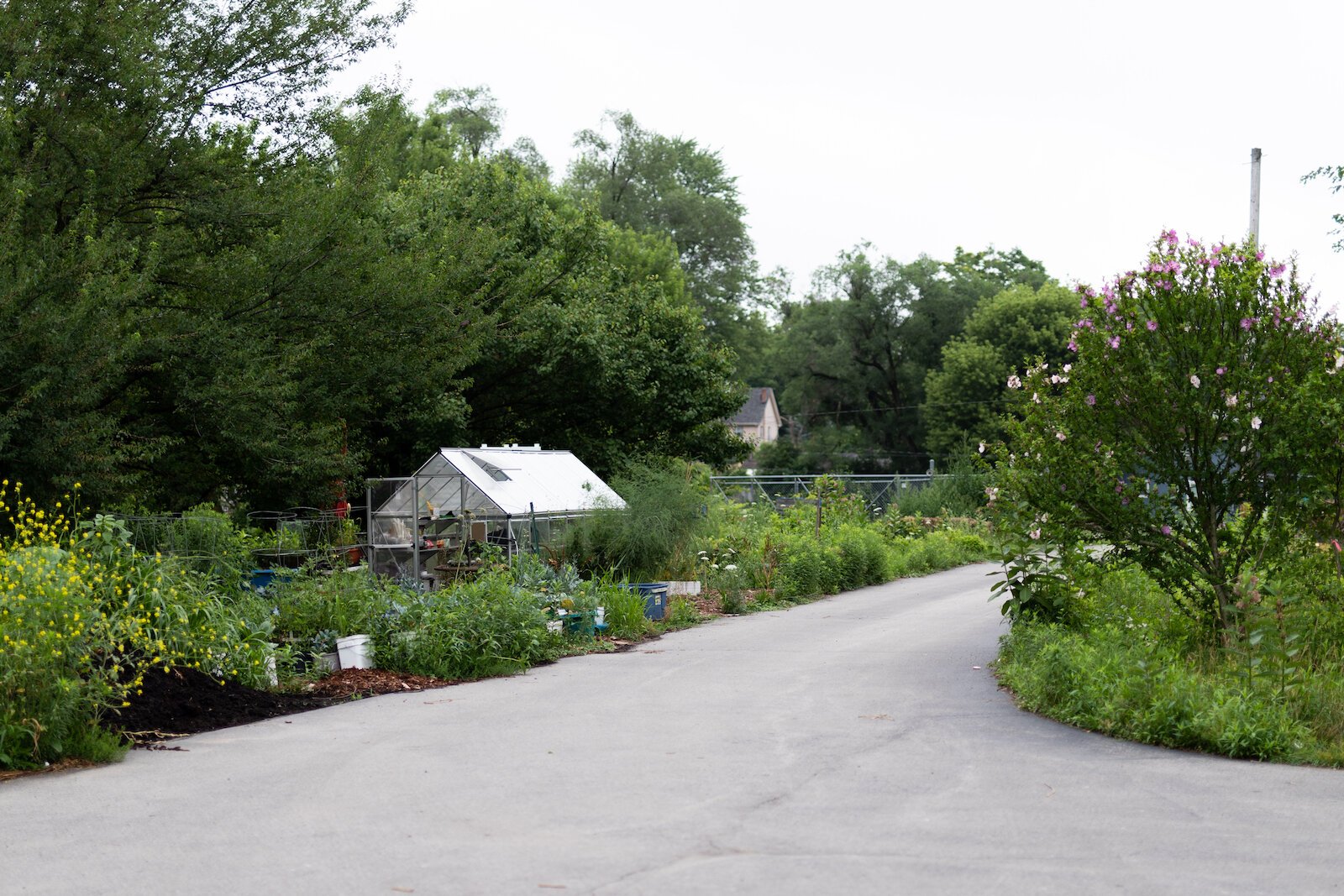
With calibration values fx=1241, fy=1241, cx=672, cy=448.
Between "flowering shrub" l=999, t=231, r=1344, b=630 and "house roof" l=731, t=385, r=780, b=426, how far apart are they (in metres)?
91.1

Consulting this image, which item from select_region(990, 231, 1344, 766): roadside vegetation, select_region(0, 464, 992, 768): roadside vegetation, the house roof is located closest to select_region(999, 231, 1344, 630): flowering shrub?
select_region(990, 231, 1344, 766): roadside vegetation

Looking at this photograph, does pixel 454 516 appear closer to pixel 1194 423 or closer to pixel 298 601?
pixel 298 601

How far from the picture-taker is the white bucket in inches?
459

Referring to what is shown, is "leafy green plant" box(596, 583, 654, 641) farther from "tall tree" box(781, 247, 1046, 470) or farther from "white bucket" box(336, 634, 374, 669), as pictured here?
"tall tree" box(781, 247, 1046, 470)

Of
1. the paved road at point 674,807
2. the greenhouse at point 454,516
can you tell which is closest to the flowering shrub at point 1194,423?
the paved road at point 674,807

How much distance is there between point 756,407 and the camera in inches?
Answer: 4210

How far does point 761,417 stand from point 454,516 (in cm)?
9001

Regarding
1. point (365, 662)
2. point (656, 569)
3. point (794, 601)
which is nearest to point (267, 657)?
point (365, 662)

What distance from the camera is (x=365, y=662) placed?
38.7ft

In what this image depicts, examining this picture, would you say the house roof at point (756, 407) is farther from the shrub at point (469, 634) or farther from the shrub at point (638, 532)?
the shrub at point (469, 634)

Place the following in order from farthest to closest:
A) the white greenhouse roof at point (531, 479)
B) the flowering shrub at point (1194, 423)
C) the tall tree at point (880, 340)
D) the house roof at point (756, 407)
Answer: the house roof at point (756, 407)
the tall tree at point (880, 340)
the white greenhouse roof at point (531, 479)
the flowering shrub at point (1194, 423)

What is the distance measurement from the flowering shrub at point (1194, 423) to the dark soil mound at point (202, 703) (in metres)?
6.31

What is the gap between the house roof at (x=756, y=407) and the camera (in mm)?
104750

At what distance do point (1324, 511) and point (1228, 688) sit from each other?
226 cm
